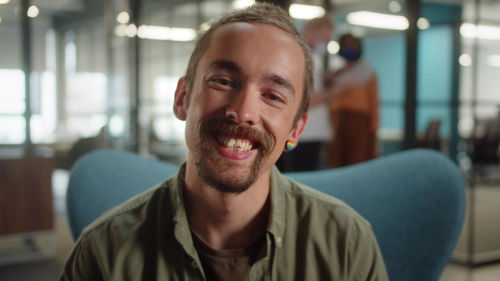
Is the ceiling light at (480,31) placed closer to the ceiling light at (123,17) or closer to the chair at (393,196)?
the chair at (393,196)

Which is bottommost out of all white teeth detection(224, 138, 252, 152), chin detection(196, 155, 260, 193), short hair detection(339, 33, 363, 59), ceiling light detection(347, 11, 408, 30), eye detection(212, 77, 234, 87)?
chin detection(196, 155, 260, 193)

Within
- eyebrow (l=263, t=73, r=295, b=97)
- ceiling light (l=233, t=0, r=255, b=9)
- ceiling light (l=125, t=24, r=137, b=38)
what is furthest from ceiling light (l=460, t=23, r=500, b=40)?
ceiling light (l=125, t=24, r=137, b=38)

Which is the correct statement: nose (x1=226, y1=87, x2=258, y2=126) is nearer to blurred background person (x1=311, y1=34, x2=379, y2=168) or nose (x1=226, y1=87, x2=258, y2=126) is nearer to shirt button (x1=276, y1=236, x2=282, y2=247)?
shirt button (x1=276, y1=236, x2=282, y2=247)

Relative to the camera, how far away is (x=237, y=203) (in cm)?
105

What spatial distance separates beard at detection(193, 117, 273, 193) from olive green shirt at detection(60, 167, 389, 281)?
0.15 meters

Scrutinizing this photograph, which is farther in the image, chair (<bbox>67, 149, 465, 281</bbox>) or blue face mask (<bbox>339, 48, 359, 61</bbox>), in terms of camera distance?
blue face mask (<bbox>339, 48, 359, 61</bbox>)

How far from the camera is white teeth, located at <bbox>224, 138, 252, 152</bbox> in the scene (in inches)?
37.2

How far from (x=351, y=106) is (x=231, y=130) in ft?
7.47

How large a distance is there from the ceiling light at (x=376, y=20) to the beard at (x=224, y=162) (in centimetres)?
476

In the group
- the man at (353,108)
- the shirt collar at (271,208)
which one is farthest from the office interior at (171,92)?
the man at (353,108)

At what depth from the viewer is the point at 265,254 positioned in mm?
1042

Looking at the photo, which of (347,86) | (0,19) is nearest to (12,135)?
(0,19)

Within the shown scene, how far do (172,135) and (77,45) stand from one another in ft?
14.3

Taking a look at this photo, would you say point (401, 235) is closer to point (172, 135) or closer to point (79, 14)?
point (172, 135)
